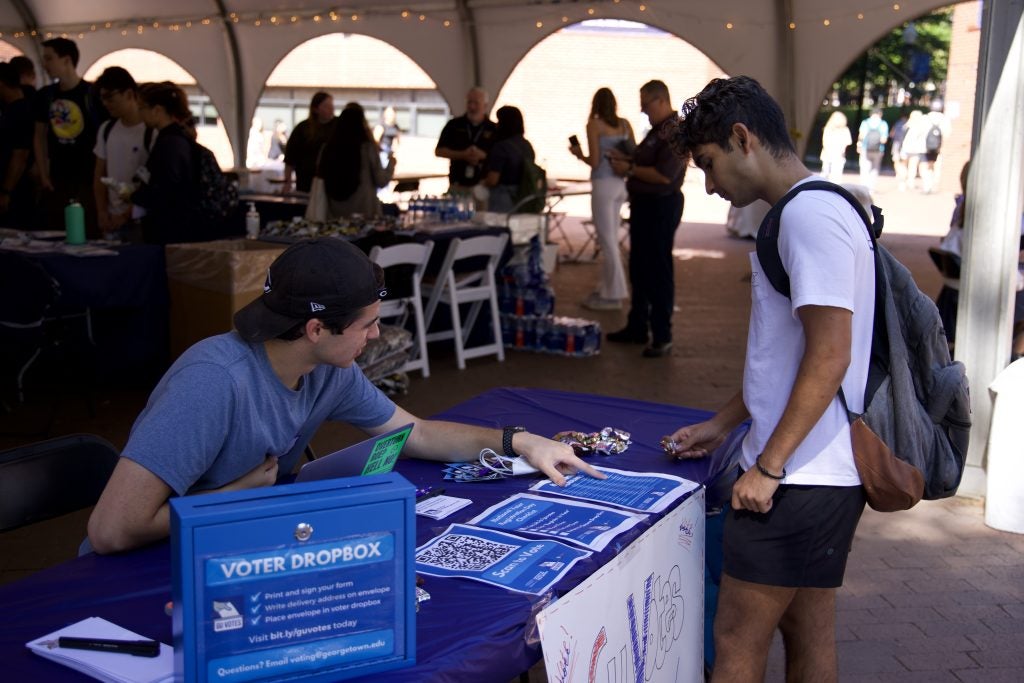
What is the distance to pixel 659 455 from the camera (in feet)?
8.50

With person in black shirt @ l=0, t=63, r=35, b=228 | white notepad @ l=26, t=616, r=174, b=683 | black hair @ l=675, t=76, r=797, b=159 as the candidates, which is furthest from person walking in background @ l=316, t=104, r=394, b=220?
white notepad @ l=26, t=616, r=174, b=683

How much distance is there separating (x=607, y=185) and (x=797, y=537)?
21.5 ft

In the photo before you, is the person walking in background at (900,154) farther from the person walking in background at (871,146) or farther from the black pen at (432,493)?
the black pen at (432,493)

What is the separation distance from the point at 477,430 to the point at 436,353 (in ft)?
15.4

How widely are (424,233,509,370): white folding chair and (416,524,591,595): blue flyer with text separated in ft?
14.9

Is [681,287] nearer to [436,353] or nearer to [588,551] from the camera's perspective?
[436,353]

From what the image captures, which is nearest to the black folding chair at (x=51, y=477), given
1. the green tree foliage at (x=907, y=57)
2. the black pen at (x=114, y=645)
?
the black pen at (x=114, y=645)

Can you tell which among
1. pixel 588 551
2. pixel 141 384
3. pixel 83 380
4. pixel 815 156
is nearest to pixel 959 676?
pixel 588 551

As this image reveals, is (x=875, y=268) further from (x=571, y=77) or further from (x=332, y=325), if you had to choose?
(x=571, y=77)

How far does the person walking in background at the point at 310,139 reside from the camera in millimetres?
9047

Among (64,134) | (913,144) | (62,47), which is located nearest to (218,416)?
(62,47)

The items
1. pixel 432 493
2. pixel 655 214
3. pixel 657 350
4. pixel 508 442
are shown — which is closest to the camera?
pixel 432 493

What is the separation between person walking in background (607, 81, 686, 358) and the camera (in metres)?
6.63

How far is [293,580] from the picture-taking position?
52.8 inches
